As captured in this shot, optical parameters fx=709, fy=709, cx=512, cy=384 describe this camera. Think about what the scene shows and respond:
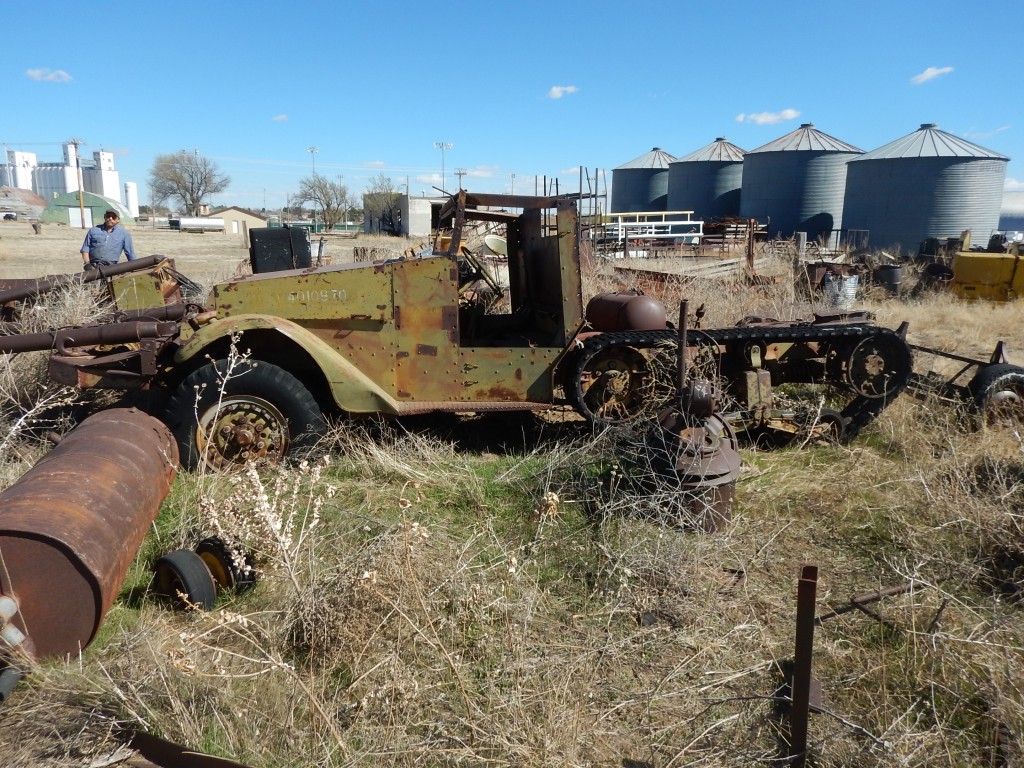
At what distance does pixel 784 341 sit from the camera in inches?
225

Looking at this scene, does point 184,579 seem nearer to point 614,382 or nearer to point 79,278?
point 614,382

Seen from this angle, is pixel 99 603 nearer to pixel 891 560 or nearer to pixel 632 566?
pixel 632 566

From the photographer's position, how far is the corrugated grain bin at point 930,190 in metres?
25.3

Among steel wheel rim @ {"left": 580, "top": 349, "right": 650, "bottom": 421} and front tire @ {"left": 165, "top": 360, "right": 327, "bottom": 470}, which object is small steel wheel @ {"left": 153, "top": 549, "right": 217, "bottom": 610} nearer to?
front tire @ {"left": 165, "top": 360, "right": 327, "bottom": 470}

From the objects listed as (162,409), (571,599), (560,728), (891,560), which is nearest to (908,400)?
(891,560)

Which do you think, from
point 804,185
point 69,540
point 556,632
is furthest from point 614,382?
point 804,185

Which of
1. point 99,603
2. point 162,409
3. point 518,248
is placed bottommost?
point 99,603

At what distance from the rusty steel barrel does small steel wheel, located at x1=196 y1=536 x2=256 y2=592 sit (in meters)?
0.31

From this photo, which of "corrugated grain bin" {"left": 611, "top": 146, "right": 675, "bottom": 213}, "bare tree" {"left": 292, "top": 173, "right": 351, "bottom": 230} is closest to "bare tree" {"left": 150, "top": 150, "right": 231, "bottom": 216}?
"bare tree" {"left": 292, "top": 173, "right": 351, "bottom": 230}

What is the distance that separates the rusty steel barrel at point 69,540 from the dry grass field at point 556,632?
191mm

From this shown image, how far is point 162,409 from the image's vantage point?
15.9ft

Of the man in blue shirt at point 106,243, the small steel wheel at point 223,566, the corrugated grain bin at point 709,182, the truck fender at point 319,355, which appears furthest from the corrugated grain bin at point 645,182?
the small steel wheel at point 223,566

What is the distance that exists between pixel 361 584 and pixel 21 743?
1.28m

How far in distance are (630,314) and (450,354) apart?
1.45 metres
